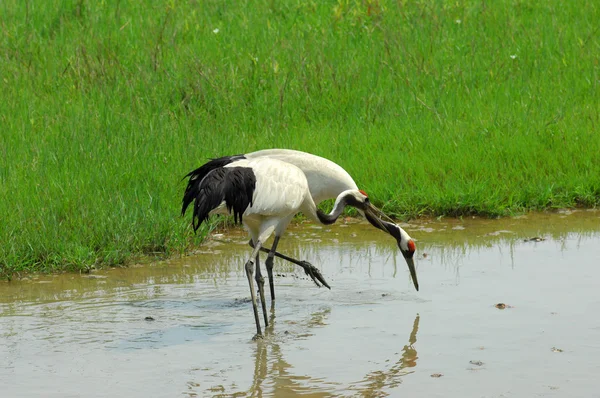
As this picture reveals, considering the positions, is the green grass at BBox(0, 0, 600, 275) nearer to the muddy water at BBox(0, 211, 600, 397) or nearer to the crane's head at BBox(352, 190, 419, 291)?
the muddy water at BBox(0, 211, 600, 397)

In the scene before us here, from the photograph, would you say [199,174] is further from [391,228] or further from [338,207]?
[391,228]

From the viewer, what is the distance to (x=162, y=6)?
38.4ft

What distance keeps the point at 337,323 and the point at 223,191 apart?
0.95 meters

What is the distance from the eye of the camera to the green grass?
732cm

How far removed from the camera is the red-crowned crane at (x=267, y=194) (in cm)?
576

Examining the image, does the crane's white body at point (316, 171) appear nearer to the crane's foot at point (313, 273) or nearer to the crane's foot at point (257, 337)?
the crane's foot at point (313, 273)

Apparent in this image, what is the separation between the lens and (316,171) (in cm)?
644

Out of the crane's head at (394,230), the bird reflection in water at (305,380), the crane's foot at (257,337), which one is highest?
the crane's head at (394,230)

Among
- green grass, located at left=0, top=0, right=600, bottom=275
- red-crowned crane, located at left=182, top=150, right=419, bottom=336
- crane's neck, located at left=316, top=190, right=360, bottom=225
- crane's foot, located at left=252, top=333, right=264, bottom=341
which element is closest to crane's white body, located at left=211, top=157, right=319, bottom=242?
red-crowned crane, located at left=182, top=150, right=419, bottom=336

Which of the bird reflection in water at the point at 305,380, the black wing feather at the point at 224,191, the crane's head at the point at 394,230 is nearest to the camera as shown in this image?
the bird reflection in water at the point at 305,380

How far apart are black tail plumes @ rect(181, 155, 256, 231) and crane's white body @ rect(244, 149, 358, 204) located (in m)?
0.51

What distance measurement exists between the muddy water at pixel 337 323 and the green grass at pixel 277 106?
421 mm

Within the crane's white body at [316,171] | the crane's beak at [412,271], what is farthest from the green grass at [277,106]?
the crane's beak at [412,271]

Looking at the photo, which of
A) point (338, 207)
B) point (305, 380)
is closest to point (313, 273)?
point (338, 207)
